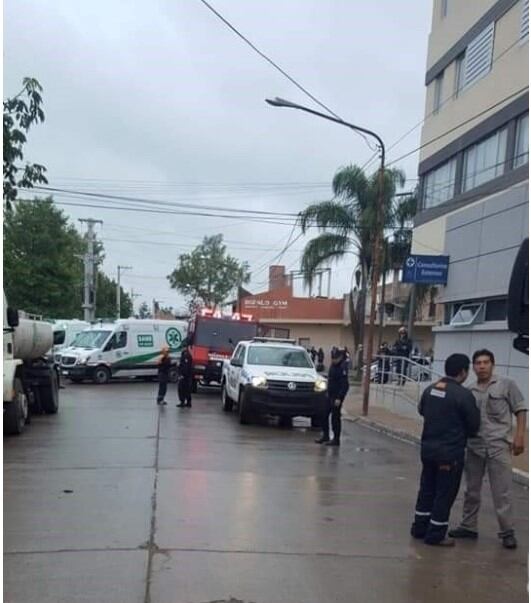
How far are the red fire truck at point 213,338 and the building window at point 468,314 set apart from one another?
817 centimetres

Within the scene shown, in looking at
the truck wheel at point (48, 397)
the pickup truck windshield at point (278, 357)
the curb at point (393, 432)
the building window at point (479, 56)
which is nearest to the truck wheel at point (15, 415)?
the truck wheel at point (48, 397)

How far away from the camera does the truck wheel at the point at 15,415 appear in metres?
13.2

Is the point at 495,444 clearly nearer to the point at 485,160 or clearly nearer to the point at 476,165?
the point at 485,160

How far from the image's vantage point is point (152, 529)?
6.77 meters

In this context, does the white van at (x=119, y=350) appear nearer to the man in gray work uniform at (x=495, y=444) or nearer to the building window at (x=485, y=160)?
the building window at (x=485, y=160)

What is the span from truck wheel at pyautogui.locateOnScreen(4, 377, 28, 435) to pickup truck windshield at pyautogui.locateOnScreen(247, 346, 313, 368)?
16.5 ft

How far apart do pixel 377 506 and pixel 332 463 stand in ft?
9.73

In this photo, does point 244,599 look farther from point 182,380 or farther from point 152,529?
point 182,380

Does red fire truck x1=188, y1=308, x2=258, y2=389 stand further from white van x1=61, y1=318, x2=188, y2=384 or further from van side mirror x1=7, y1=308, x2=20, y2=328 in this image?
van side mirror x1=7, y1=308, x2=20, y2=328

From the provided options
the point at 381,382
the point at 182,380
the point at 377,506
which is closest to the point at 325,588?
the point at 377,506

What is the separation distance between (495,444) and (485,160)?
17.4m

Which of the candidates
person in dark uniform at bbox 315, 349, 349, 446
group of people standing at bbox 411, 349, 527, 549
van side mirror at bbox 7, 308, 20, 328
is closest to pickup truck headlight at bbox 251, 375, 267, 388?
person in dark uniform at bbox 315, 349, 349, 446

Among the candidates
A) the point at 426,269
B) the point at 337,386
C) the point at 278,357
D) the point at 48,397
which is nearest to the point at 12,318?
the point at 48,397

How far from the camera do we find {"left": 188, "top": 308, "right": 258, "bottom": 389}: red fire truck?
80.4 ft
